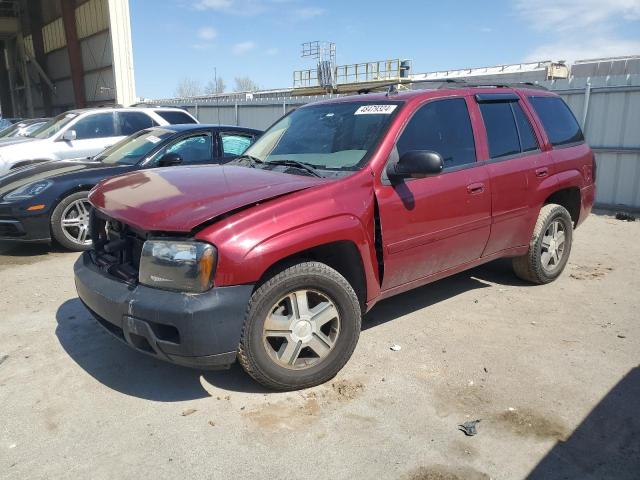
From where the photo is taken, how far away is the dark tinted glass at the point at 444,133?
3.74 meters

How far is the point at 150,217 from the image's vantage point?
116 inches

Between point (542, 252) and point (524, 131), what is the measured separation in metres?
1.24

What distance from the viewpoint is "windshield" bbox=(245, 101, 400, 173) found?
3633 millimetres

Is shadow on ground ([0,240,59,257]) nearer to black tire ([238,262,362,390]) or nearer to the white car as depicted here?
the white car

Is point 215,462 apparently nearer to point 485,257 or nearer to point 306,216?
point 306,216

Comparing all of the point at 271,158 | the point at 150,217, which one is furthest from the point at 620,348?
the point at 150,217

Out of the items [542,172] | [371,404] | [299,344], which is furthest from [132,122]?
[371,404]

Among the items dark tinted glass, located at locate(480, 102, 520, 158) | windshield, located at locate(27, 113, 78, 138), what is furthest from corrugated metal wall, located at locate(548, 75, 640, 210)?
windshield, located at locate(27, 113, 78, 138)

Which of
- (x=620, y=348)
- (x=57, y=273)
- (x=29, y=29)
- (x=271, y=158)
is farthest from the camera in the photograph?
(x=29, y=29)

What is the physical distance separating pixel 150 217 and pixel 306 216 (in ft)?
2.94

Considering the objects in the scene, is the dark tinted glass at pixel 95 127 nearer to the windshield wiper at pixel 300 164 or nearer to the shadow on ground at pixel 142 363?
the shadow on ground at pixel 142 363

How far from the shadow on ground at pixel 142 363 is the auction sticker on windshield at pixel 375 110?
5.57 feet

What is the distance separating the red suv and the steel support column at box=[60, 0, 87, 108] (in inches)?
1046

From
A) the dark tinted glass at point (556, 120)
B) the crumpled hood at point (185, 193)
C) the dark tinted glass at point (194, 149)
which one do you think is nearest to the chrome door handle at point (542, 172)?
the dark tinted glass at point (556, 120)
